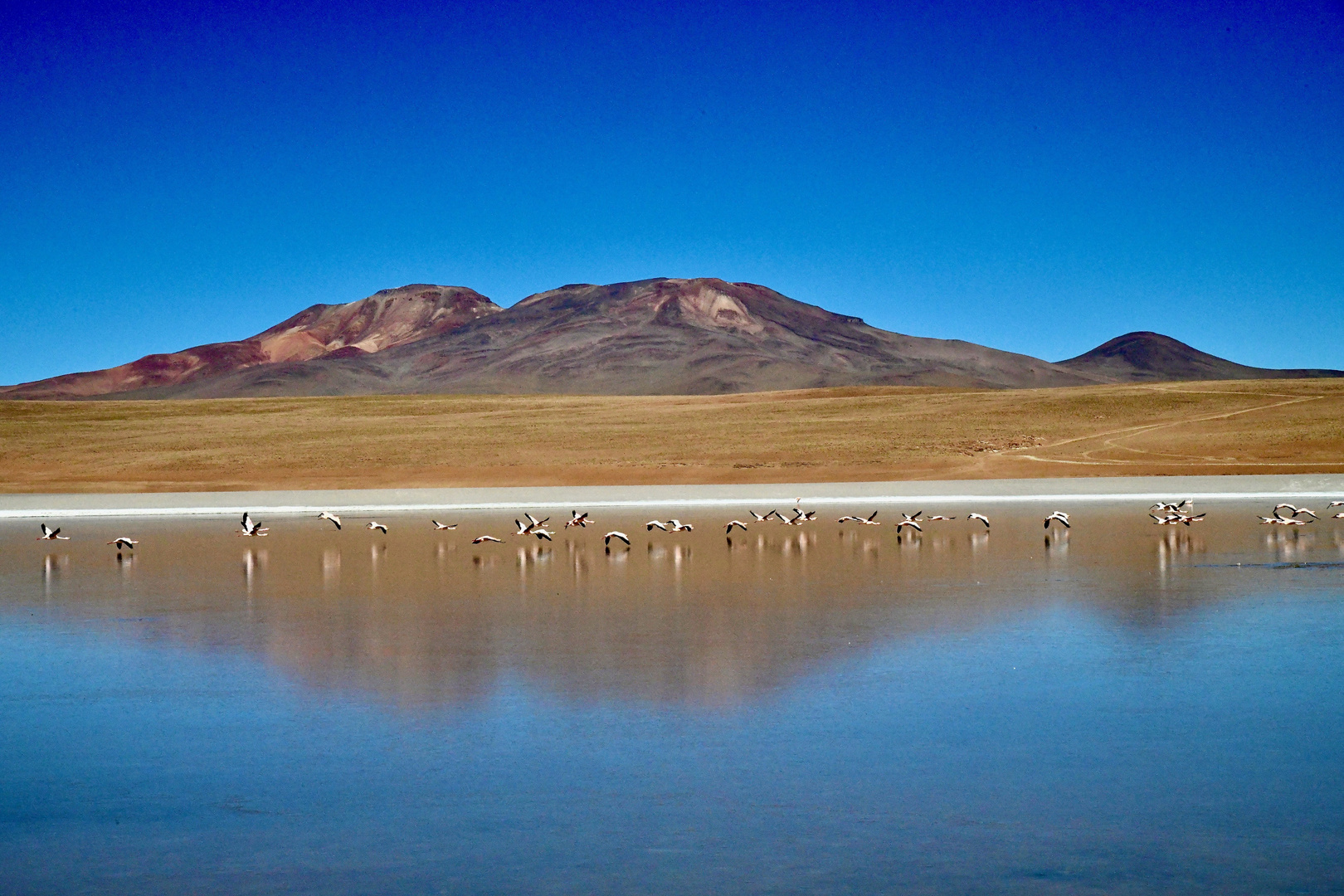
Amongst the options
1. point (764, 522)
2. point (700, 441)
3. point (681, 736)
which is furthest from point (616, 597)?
point (700, 441)

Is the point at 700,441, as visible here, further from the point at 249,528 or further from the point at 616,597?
the point at 616,597

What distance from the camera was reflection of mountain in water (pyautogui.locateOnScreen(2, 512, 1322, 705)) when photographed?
32.7 ft

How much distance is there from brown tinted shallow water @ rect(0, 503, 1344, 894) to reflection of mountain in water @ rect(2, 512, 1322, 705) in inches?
3.2

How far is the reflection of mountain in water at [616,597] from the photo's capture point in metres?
9.97

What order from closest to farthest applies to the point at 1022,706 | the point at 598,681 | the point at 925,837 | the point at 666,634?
the point at 925,837
the point at 1022,706
the point at 598,681
the point at 666,634

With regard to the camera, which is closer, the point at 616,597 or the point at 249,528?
the point at 616,597

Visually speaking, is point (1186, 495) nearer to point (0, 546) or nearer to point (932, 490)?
point (932, 490)

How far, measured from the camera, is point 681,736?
7762 millimetres

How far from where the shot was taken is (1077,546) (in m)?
19.8

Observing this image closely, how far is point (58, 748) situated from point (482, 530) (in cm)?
1758

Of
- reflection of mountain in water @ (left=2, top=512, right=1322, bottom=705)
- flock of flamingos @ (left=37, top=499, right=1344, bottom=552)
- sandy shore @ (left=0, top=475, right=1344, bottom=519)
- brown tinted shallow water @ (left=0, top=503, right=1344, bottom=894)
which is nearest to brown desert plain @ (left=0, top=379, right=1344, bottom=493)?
sandy shore @ (left=0, top=475, right=1344, bottom=519)

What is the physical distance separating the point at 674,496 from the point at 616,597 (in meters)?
21.9

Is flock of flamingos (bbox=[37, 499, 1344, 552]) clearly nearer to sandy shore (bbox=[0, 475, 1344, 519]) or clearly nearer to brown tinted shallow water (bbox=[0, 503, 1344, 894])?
sandy shore (bbox=[0, 475, 1344, 519])

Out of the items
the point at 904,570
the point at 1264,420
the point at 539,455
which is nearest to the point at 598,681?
the point at 904,570
